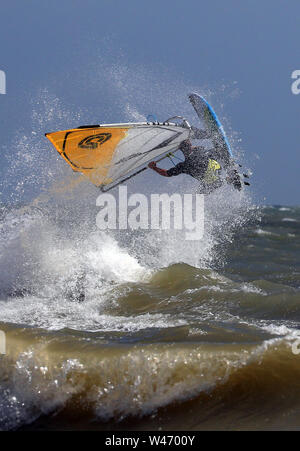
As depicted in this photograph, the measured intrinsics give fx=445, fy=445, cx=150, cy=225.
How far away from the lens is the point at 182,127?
9.35 meters

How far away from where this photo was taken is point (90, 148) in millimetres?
8852

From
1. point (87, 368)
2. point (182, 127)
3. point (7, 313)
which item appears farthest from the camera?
point (182, 127)

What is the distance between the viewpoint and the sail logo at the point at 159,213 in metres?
12.1

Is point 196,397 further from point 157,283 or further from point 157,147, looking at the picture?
point 157,147

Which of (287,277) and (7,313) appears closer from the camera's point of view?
(7,313)

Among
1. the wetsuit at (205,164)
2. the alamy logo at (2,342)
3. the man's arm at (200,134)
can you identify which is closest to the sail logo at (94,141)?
the wetsuit at (205,164)

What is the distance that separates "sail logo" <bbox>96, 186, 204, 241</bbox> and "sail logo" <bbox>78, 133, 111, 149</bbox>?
2985mm

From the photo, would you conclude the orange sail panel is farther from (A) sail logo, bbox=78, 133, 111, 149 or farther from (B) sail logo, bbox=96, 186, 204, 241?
(B) sail logo, bbox=96, 186, 204, 241

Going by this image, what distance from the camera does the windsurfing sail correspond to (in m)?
8.42

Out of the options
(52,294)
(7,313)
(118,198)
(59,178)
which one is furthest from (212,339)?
(118,198)

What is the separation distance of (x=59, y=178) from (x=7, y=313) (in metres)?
4.71

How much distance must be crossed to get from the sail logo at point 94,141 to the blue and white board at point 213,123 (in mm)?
2340

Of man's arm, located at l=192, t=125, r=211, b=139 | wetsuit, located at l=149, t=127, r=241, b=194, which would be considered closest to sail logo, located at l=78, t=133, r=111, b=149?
wetsuit, located at l=149, t=127, r=241, b=194

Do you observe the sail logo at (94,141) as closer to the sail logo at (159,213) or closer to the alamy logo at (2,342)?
the sail logo at (159,213)
